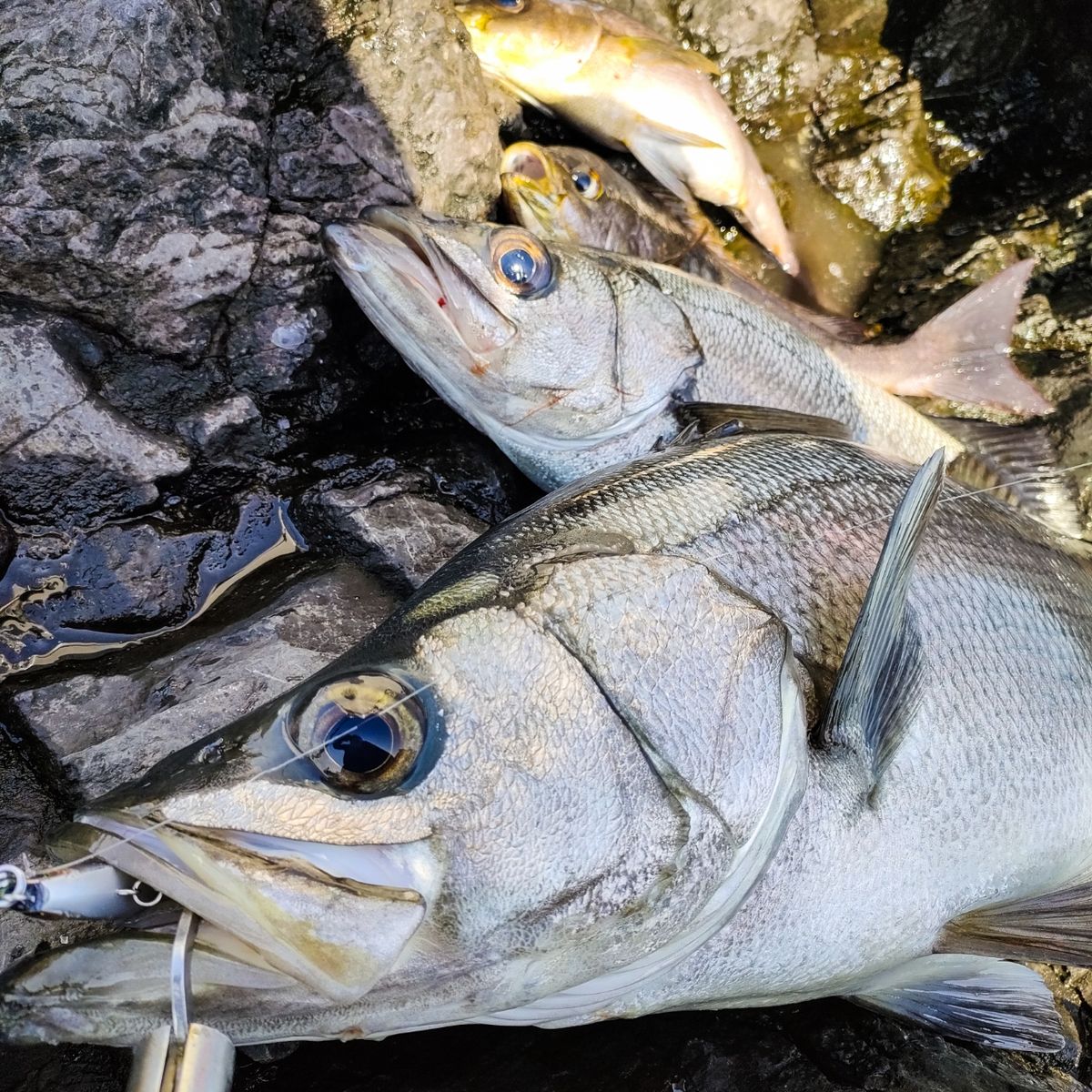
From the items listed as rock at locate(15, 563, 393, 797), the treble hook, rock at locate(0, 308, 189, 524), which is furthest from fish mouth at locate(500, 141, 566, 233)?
the treble hook

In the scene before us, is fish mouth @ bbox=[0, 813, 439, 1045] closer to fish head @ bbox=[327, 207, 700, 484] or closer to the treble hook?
the treble hook

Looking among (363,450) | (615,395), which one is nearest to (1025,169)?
(615,395)

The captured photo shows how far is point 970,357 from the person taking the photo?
3615 millimetres

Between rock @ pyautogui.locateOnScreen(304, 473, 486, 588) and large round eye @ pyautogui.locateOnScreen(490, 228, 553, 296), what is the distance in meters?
0.75

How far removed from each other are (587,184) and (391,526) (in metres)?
1.85

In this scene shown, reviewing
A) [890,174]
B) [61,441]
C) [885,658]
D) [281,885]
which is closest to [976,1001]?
[885,658]

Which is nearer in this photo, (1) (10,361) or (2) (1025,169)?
(1) (10,361)

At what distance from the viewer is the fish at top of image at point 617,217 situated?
338cm

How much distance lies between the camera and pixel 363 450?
291 cm

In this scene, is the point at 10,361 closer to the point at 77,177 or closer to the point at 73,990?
the point at 77,177

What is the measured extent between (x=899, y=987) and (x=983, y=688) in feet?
2.59

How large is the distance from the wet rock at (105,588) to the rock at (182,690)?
0.19 m

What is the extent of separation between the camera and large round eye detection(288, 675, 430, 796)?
4.58 feet

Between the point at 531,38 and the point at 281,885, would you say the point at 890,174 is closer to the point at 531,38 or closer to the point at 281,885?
the point at 531,38
